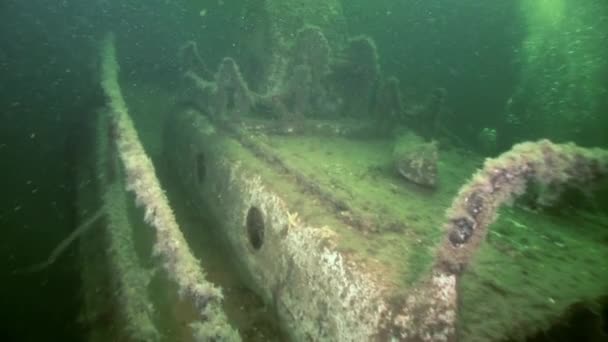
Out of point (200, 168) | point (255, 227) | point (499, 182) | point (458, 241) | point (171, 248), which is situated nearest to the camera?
point (458, 241)

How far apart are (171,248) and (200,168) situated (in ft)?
10.7

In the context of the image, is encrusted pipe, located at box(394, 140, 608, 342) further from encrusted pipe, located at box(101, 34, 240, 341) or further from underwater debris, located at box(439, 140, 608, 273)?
encrusted pipe, located at box(101, 34, 240, 341)

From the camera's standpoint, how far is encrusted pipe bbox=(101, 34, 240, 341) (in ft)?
9.97

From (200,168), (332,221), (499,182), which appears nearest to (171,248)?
(332,221)

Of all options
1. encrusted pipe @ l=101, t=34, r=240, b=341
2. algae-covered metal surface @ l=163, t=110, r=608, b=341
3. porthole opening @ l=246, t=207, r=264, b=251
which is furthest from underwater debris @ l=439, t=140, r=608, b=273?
porthole opening @ l=246, t=207, r=264, b=251

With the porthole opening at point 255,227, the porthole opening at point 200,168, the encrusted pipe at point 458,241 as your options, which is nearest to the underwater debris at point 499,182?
the encrusted pipe at point 458,241

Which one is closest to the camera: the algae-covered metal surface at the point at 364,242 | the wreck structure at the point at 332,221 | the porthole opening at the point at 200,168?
the wreck structure at the point at 332,221

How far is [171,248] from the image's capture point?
3693 mm

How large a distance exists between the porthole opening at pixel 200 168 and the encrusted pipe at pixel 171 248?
4.14 ft

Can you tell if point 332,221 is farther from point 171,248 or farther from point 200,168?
point 200,168

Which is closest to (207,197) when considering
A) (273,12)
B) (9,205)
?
(9,205)

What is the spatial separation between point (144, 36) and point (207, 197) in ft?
45.1

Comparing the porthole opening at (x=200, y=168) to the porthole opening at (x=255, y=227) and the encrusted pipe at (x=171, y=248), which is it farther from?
the porthole opening at (x=255, y=227)

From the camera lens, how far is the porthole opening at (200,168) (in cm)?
664
